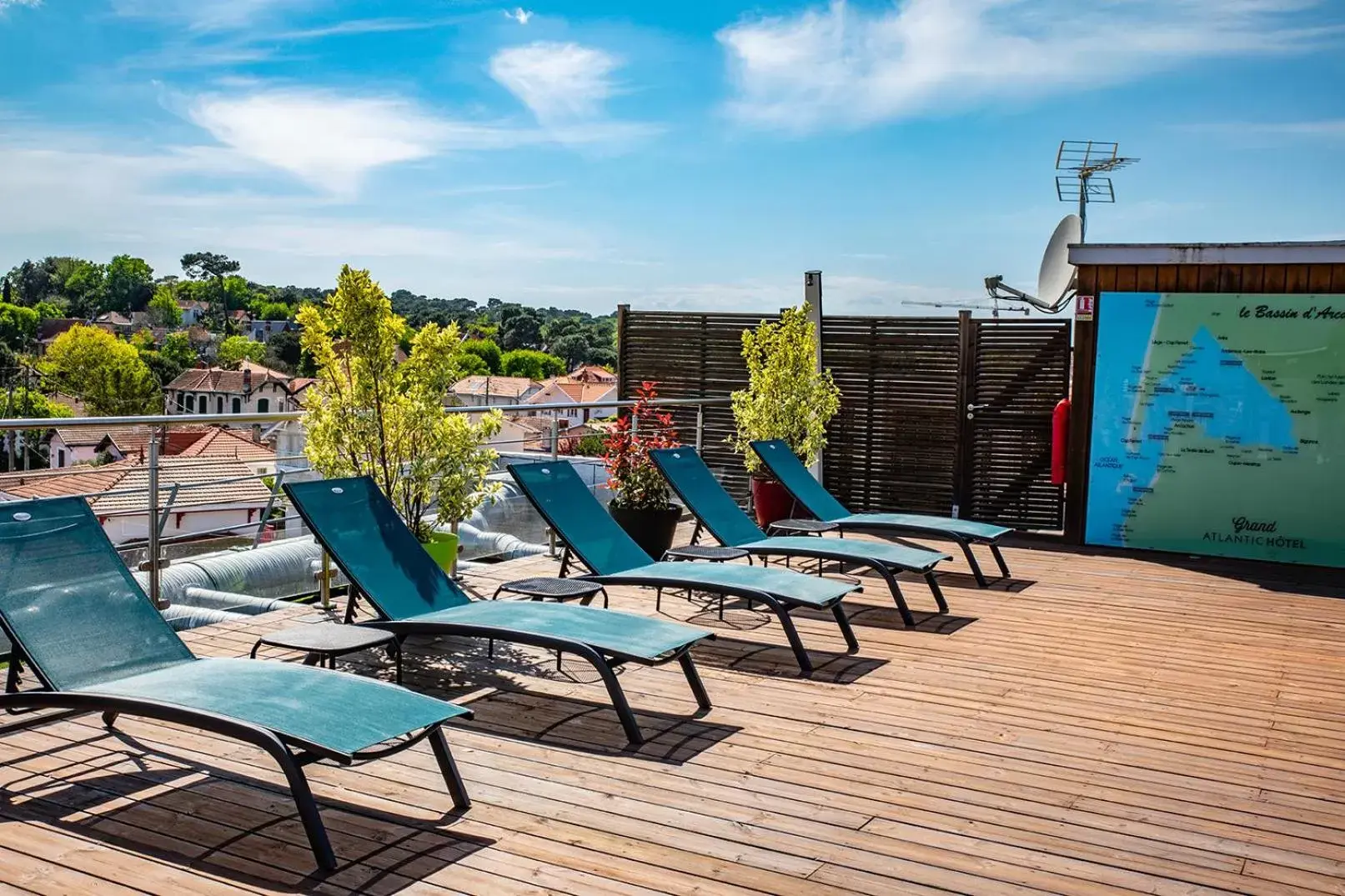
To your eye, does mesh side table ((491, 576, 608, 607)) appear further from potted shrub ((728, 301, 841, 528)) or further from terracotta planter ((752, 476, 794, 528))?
potted shrub ((728, 301, 841, 528))

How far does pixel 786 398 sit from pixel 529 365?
89.3 meters

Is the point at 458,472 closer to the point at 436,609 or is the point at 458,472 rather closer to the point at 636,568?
the point at 636,568

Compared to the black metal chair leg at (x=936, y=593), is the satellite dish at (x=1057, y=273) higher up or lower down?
higher up

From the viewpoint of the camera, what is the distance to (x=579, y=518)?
20.8ft

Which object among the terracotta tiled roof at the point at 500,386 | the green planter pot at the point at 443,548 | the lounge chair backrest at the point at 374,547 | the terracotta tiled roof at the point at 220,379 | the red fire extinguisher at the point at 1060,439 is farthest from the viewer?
the terracotta tiled roof at the point at 220,379

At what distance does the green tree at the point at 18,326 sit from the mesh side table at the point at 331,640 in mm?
129683

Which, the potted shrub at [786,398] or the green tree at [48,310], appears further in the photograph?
the green tree at [48,310]

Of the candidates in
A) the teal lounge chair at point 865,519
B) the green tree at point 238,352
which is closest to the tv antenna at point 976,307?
the teal lounge chair at point 865,519

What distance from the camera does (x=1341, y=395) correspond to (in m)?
8.76

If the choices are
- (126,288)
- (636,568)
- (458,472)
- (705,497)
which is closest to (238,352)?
(126,288)

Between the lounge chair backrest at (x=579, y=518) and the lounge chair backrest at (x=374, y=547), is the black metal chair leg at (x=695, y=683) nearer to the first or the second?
the lounge chair backrest at (x=374, y=547)

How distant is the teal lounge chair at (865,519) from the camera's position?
7676 millimetres

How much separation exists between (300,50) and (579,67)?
29889 mm

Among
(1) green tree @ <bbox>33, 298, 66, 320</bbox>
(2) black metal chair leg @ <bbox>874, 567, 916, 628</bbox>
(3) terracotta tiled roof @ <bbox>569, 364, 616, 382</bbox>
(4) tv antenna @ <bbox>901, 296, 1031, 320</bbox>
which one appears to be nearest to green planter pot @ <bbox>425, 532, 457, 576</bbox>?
(2) black metal chair leg @ <bbox>874, 567, 916, 628</bbox>
